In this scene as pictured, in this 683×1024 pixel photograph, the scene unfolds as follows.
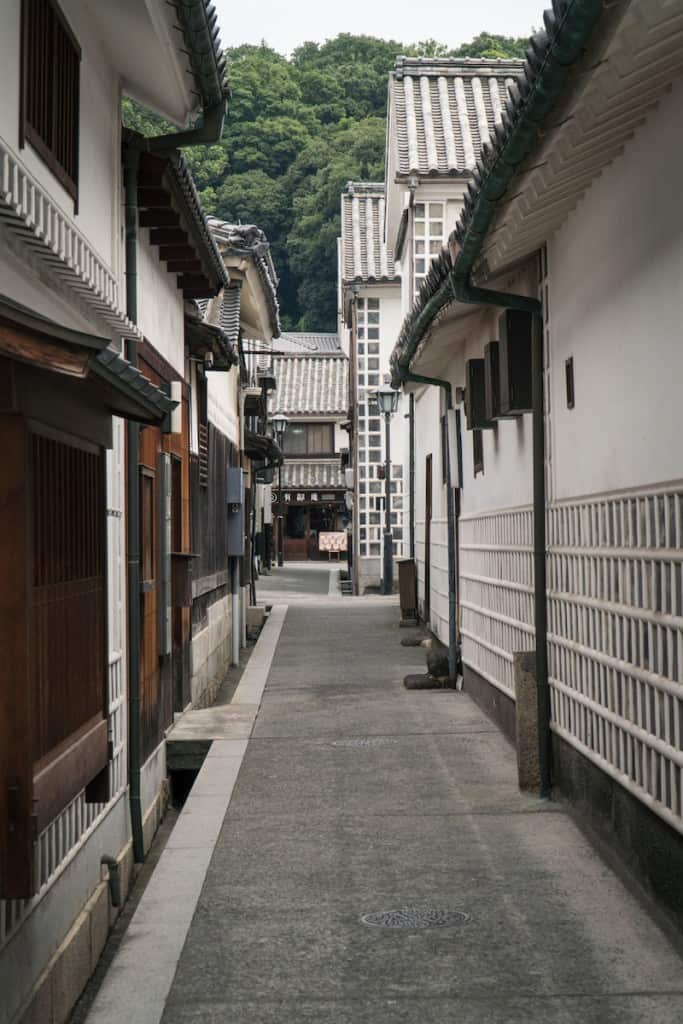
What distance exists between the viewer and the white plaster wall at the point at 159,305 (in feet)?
36.8

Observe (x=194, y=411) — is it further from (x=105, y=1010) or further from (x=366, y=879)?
(x=105, y=1010)

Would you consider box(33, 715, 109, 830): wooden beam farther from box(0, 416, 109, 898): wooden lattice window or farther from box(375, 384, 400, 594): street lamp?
box(375, 384, 400, 594): street lamp

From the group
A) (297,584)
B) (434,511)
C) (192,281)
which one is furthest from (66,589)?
(297,584)

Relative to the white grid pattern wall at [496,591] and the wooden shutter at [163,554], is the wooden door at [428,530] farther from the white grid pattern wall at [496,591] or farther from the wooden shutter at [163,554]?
the wooden shutter at [163,554]

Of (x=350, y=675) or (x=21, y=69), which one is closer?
(x=21, y=69)

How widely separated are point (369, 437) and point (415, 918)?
31.8 meters

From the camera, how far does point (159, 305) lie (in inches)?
487

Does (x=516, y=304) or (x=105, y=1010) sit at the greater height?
(x=516, y=304)

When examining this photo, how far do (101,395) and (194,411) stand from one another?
972cm

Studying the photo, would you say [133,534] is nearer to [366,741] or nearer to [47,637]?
[366,741]

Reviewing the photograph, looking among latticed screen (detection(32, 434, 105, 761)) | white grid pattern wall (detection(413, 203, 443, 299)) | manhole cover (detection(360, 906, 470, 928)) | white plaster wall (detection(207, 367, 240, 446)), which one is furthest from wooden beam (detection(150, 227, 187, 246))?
white grid pattern wall (detection(413, 203, 443, 299))

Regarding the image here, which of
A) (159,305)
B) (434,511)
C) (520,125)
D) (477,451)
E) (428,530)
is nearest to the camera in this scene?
(520,125)

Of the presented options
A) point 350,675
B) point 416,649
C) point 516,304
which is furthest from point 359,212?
point 516,304

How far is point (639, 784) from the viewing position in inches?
291
